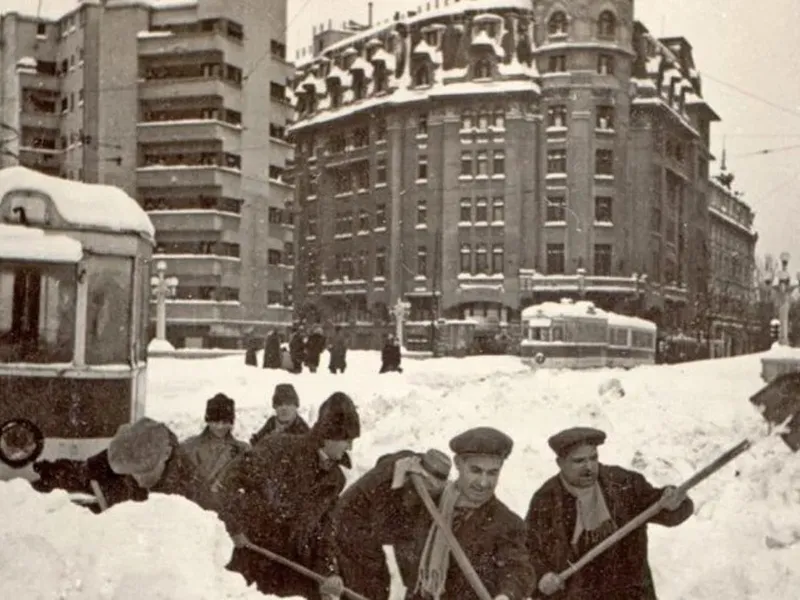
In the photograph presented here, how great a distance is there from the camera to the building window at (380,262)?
4334 centimetres

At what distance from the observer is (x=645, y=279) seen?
33281 millimetres

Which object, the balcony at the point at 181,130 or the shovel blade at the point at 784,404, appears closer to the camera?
the shovel blade at the point at 784,404

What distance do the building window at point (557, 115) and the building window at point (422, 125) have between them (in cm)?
526

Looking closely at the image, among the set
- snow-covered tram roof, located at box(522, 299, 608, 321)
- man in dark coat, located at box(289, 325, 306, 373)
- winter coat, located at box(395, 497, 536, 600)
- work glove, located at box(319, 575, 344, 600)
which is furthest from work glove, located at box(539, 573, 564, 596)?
snow-covered tram roof, located at box(522, 299, 608, 321)

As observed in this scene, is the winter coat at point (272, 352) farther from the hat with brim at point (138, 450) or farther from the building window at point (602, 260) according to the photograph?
the building window at point (602, 260)

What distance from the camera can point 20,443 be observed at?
7898 mm

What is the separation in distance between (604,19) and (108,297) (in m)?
23.8

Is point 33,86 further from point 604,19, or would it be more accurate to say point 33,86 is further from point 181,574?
point 181,574

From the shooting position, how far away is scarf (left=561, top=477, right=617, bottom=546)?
441cm

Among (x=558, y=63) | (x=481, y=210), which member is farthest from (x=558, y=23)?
(x=481, y=210)

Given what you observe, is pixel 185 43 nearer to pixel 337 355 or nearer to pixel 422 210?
pixel 422 210

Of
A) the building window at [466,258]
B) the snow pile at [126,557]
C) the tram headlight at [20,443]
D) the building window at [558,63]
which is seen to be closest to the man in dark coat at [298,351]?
the tram headlight at [20,443]

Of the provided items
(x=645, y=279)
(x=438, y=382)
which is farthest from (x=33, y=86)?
(x=645, y=279)

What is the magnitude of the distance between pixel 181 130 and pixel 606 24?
1584 centimetres
